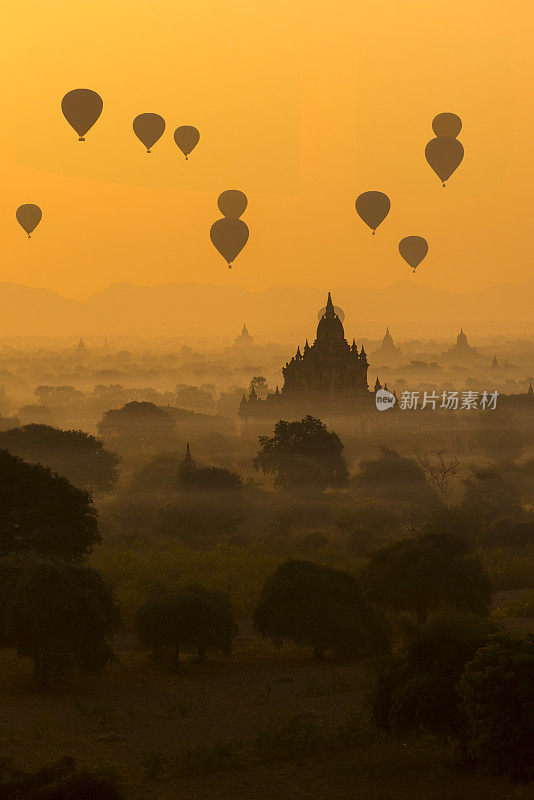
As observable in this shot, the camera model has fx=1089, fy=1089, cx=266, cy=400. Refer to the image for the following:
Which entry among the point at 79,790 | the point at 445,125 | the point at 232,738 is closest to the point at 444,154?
the point at 445,125

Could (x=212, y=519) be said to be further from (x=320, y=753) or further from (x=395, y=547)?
(x=320, y=753)

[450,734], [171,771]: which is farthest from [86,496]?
[450,734]

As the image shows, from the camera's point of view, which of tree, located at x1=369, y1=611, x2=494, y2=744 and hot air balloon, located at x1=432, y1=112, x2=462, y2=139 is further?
hot air balloon, located at x1=432, y1=112, x2=462, y2=139

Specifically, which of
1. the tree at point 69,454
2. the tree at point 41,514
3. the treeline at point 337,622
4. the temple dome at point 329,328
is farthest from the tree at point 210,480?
the temple dome at point 329,328

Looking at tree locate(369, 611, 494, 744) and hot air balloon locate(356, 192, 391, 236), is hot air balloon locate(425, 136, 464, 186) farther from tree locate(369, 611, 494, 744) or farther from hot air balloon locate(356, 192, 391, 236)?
tree locate(369, 611, 494, 744)

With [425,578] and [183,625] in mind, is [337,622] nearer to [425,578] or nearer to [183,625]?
[183,625]

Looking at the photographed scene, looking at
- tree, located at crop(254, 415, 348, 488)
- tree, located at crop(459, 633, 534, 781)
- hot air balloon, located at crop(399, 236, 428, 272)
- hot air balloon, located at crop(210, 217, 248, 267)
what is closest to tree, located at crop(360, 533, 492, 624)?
tree, located at crop(459, 633, 534, 781)
